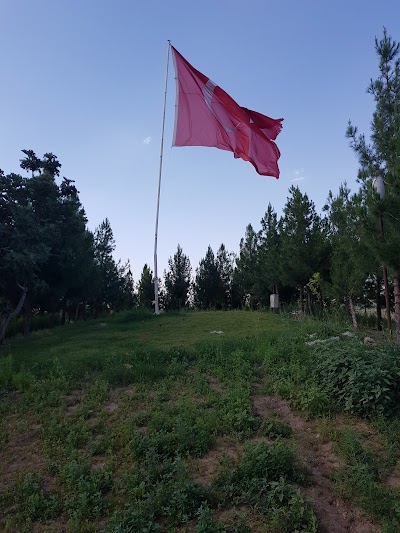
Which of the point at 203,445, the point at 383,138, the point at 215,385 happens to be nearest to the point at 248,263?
the point at 383,138

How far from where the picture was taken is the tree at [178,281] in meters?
42.6

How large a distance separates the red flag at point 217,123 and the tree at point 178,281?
3114 cm

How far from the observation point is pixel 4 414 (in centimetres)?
734

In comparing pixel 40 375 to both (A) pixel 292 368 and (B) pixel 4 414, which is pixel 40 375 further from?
(A) pixel 292 368

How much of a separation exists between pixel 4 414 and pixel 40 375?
5.79 feet

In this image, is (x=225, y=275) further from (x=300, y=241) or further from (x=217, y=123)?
(x=217, y=123)

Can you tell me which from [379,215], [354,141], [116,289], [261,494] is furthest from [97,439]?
[116,289]

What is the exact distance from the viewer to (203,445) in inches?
225

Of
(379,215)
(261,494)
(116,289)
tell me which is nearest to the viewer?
(261,494)

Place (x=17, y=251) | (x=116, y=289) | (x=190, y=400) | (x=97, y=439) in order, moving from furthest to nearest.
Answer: (x=116, y=289) → (x=17, y=251) → (x=190, y=400) → (x=97, y=439)

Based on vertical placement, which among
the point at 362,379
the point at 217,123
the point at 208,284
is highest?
the point at 217,123

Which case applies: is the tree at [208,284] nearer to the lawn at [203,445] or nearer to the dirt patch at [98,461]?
the lawn at [203,445]

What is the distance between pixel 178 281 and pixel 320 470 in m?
37.6

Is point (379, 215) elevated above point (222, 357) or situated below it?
above
